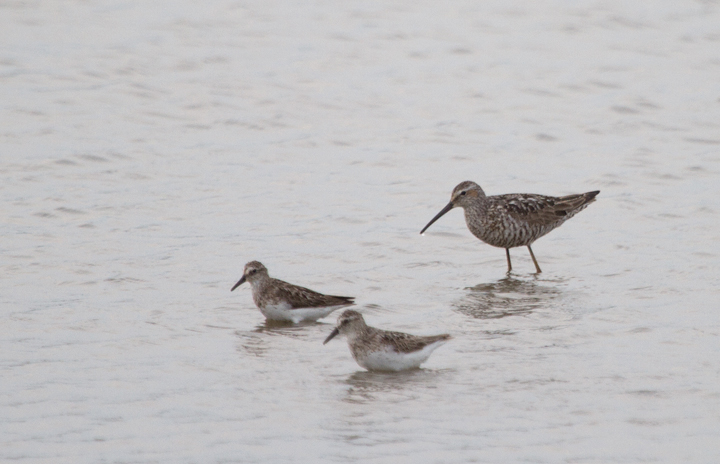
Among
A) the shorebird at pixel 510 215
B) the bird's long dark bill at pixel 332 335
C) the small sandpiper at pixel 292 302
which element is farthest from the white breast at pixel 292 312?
the shorebird at pixel 510 215

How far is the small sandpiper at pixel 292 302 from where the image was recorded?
436 inches

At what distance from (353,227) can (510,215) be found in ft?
7.56

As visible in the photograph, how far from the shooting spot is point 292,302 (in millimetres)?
11070

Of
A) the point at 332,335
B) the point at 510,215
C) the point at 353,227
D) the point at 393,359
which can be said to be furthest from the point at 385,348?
the point at 353,227

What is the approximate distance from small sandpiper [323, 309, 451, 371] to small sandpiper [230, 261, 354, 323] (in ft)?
4.58

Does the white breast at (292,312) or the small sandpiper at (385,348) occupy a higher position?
the small sandpiper at (385,348)

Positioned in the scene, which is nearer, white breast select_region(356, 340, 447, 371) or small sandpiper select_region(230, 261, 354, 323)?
white breast select_region(356, 340, 447, 371)

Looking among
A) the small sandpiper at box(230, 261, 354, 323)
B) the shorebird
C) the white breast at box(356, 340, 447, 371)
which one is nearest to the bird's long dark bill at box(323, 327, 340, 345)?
the white breast at box(356, 340, 447, 371)

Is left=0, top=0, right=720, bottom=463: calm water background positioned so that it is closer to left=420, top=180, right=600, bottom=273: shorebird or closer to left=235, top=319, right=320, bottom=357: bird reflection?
left=235, top=319, right=320, bottom=357: bird reflection

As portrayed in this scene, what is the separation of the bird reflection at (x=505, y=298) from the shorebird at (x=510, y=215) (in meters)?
0.65

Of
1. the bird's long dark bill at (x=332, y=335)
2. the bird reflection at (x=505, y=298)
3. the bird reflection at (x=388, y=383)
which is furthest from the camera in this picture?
the bird reflection at (x=505, y=298)

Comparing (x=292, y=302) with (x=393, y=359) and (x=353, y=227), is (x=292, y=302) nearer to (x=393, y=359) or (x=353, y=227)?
(x=393, y=359)

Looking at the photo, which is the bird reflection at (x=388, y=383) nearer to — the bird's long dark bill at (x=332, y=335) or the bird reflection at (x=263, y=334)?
the bird's long dark bill at (x=332, y=335)

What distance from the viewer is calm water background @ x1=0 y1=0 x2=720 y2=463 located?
8430 millimetres
